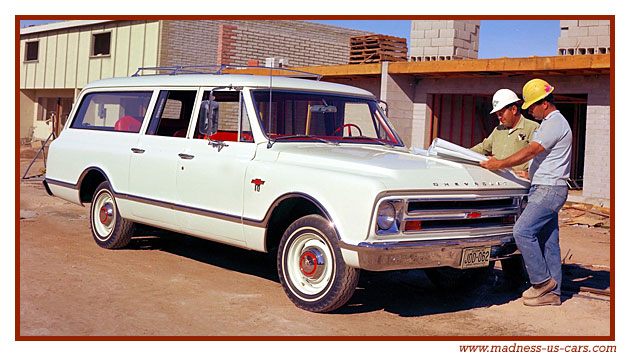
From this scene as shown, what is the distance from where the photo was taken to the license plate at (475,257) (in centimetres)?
611

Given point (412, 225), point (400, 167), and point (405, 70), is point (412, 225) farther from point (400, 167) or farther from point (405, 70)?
point (405, 70)

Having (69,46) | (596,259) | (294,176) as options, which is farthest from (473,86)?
(69,46)

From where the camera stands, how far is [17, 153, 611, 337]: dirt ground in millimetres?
5711

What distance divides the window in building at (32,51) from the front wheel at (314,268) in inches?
1149

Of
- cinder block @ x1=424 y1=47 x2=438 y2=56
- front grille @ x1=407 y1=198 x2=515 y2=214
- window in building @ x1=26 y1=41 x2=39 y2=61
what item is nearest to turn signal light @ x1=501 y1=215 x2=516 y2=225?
front grille @ x1=407 y1=198 x2=515 y2=214

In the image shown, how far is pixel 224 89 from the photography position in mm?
7395

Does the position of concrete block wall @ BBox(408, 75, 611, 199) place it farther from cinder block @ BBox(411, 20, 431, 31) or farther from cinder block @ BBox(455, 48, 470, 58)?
cinder block @ BBox(411, 20, 431, 31)

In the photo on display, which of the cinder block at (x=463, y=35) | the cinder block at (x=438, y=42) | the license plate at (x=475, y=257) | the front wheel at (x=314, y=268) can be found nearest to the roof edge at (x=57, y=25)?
the cinder block at (x=438, y=42)

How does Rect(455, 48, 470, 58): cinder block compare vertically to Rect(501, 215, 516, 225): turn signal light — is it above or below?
above

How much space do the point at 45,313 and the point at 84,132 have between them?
3772 millimetres

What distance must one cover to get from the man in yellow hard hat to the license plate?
40 centimetres

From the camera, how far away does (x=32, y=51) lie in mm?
32938

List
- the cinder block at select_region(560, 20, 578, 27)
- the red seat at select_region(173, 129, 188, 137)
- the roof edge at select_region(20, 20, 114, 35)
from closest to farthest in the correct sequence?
1. the red seat at select_region(173, 129, 188, 137)
2. the cinder block at select_region(560, 20, 578, 27)
3. the roof edge at select_region(20, 20, 114, 35)
